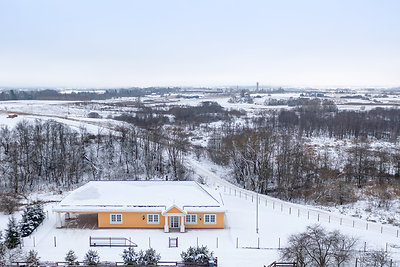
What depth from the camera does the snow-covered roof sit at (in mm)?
22578

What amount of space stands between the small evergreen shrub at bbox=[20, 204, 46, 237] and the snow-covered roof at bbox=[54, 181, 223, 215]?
5.41ft

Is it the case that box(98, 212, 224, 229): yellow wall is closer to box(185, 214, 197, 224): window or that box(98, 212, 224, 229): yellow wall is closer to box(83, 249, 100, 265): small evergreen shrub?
box(185, 214, 197, 224): window

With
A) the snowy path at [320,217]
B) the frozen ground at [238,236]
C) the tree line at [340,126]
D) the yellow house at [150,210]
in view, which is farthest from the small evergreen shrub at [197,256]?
the tree line at [340,126]

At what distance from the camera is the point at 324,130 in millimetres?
68312

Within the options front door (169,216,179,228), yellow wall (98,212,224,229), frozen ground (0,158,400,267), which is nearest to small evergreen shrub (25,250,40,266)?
frozen ground (0,158,400,267)

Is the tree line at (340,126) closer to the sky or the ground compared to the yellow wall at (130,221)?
closer to the sky

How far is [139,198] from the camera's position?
23984mm

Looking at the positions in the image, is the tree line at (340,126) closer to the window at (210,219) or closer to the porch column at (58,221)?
the window at (210,219)

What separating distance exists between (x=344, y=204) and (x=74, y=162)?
1213 inches

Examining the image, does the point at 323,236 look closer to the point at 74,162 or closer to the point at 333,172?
the point at 333,172

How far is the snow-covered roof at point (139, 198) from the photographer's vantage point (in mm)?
22578

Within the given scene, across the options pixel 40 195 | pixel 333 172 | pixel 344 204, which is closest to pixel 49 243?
pixel 40 195

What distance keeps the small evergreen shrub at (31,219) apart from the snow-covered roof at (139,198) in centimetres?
165

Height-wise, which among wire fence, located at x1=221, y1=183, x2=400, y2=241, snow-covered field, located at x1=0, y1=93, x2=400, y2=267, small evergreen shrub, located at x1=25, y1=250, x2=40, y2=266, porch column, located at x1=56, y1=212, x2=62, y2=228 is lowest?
wire fence, located at x1=221, y1=183, x2=400, y2=241
